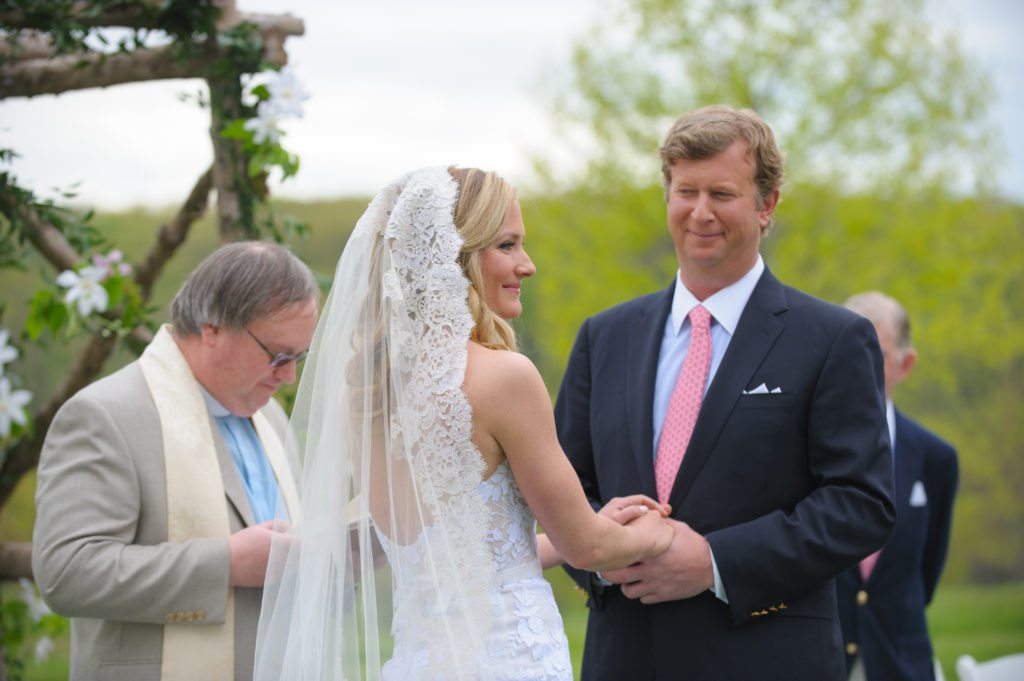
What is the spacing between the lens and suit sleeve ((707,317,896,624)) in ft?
9.82

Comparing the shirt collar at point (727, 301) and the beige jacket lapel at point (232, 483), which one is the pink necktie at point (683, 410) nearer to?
the shirt collar at point (727, 301)

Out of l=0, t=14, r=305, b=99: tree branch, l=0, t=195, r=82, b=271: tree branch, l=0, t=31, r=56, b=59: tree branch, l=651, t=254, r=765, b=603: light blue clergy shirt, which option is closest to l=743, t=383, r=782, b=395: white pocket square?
l=651, t=254, r=765, b=603: light blue clergy shirt

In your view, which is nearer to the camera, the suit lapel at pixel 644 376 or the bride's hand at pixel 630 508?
the bride's hand at pixel 630 508

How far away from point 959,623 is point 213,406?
11.1 metres

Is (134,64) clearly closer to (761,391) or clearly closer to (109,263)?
(109,263)

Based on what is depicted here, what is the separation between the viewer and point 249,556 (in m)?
Result: 3.02

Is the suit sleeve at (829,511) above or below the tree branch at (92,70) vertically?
below

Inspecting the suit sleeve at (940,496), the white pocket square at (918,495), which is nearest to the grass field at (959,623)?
the suit sleeve at (940,496)

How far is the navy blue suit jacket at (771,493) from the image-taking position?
302 centimetres

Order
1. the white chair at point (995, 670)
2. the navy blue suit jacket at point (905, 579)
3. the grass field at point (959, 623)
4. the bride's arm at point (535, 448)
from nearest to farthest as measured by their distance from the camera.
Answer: the bride's arm at point (535, 448) < the white chair at point (995, 670) < the navy blue suit jacket at point (905, 579) < the grass field at point (959, 623)

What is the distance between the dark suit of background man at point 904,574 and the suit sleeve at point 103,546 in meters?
2.68

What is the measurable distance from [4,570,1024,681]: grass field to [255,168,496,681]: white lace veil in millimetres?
6425

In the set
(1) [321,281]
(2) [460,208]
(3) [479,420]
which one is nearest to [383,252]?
(2) [460,208]

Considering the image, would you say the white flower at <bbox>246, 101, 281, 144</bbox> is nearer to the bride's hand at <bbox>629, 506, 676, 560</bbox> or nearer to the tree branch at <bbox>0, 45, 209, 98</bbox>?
the tree branch at <bbox>0, 45, 209, 98</bbox>
